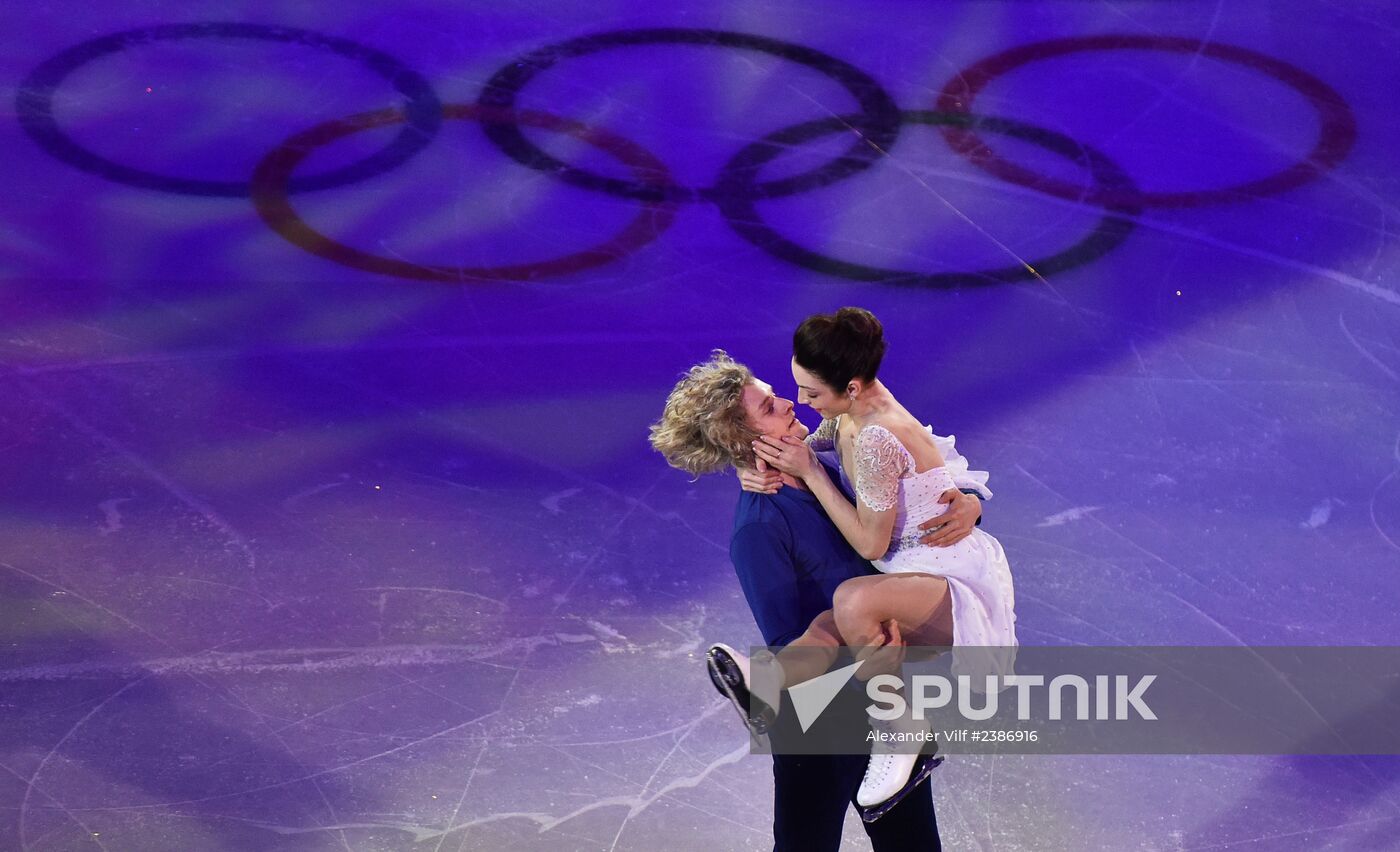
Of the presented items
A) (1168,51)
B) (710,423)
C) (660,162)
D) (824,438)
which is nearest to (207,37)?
(660,162)

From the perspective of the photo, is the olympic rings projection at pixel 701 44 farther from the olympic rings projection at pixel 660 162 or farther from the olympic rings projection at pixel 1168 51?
the olympic rings projection at pixel 1168 51

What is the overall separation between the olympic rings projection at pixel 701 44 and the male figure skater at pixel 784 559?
4784 millimetres

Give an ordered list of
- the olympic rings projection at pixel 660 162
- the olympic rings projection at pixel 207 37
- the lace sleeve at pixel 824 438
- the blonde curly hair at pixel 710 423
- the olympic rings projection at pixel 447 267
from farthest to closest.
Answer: the olympic rings projection at pixel 207 37 → the olympic rings projection at pixel 660 162 → the olympic rings projection at pixel 447 267 → the lace sleeve at pixel 824 438 → the blonde curly hair at pixel 710 423

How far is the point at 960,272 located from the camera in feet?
26.3

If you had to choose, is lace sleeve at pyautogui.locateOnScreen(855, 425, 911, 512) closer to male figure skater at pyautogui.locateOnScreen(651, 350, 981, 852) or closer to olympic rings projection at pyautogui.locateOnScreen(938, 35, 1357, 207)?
male figure skater at pyautogui.locateOnScreen(651, 350, 981, 852)

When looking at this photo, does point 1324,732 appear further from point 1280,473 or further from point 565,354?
point 565,354

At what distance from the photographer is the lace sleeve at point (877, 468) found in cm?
395

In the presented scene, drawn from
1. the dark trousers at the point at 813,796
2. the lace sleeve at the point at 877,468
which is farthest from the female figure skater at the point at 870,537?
the dark trousers at the point at 813,796

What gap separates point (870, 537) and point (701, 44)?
697cm

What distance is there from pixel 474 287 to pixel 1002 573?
4071mm

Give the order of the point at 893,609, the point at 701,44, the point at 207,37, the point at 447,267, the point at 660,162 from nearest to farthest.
→ the point at 893,609, the point at 447,267, the point at 660,162, the point at 207,37, the point at 701,44

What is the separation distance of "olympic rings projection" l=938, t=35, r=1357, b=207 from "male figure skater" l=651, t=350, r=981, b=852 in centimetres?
519

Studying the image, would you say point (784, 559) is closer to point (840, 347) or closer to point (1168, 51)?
point (840, 347)

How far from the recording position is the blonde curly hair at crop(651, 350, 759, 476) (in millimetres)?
3963
